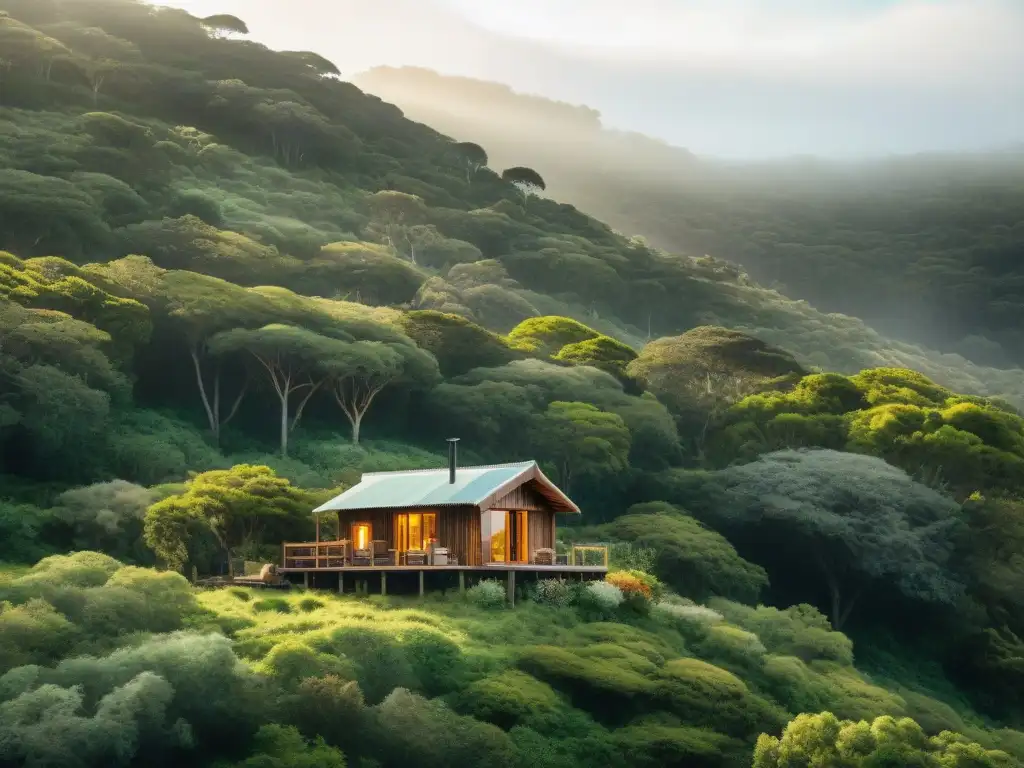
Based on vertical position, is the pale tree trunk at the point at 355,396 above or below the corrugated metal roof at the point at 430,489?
above

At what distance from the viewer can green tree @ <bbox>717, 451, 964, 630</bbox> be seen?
6375cm

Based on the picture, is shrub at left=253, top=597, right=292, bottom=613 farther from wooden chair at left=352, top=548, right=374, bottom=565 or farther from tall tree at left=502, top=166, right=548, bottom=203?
tall tree at left=502, top=166, right=548, bottom=203

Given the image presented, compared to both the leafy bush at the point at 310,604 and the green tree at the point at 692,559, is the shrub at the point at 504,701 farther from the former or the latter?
the green tree at the point at 692,559

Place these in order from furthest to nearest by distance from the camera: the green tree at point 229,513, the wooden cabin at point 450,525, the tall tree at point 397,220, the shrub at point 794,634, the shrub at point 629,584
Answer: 1. the tall tree at point 397,220
2. the shrub at point 794,634
3. the green tree at point 229,513
4. the shrub at point 629,584
5. the wooden cabin at point 450,525

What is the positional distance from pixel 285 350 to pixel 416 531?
2214 cm

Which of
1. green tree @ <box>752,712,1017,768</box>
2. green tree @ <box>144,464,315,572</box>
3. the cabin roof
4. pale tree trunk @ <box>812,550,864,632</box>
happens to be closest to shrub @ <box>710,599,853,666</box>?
the cabin roof

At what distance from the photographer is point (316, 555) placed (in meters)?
44.4

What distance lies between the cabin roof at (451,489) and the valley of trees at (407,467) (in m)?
3.24

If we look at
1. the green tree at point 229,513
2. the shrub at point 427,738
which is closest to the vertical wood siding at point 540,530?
the green tree at point 229,513

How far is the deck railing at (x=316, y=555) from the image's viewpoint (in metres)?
44.2

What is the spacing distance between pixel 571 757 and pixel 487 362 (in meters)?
44.1

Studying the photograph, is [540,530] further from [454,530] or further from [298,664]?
[298,664]

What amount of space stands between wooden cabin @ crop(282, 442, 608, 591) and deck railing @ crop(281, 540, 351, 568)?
0.15ft

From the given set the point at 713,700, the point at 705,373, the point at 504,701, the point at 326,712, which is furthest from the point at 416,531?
the point at 705,373
